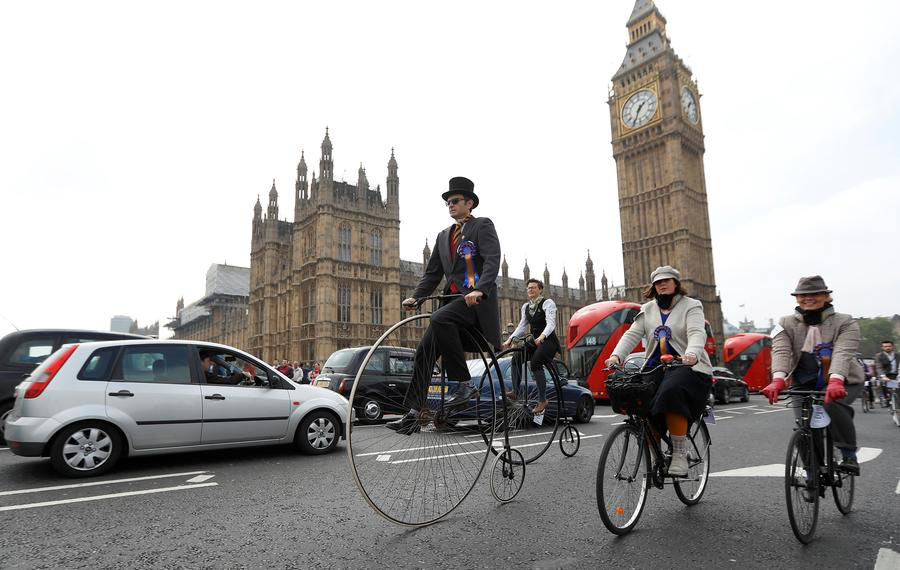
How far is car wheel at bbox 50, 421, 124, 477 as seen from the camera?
544 cm

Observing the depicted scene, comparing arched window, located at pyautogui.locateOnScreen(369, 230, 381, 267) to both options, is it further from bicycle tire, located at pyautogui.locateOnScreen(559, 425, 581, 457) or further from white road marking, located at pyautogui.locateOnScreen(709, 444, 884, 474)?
white road marking, located at pyautogui.locateOnScreen(709, 444, 884, 474)

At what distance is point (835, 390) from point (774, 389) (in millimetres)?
435

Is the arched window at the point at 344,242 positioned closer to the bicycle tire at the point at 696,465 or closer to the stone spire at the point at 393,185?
the stone spire at the point at 393,185

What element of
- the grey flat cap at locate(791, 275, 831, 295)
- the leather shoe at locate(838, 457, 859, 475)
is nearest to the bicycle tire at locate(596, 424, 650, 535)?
the leather shoe at locate(838, 457, 859, 475)

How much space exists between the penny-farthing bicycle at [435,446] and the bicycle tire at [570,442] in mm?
2189

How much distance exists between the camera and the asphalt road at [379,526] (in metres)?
3.06

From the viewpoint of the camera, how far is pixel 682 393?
12.1ft

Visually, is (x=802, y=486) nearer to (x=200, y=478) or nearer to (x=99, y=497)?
(x=200, y=478)

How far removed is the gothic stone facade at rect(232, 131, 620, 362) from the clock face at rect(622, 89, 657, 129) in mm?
32610

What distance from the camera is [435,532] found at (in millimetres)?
3576

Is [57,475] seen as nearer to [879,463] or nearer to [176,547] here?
[176,547]

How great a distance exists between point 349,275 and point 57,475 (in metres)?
40.6

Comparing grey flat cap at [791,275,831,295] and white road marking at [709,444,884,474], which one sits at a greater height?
grey flat cap at [791,275,831,295]

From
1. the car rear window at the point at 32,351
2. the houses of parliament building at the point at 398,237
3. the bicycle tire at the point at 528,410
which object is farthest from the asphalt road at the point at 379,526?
the houses of parliament building at the point at 398,237
